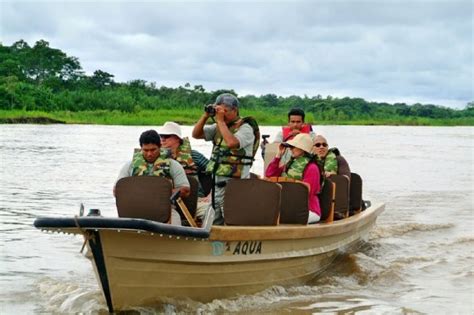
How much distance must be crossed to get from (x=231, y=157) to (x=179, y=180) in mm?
632

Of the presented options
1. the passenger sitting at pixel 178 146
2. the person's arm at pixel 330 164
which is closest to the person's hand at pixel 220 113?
the passenger sitting at pixel 178 146

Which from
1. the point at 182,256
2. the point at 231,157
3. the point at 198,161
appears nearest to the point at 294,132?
the point at 198,161

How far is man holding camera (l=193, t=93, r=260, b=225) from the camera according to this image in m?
7.09

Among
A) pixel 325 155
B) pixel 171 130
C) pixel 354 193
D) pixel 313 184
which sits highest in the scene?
pixel 171 130

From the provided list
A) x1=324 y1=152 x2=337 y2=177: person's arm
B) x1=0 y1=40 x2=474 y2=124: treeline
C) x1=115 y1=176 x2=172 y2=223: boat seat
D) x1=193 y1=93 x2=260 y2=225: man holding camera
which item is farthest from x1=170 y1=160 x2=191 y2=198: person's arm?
x1=0 y1=40 x2=474 y2=124: treeline

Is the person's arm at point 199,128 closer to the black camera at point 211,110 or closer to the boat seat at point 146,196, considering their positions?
the black camera at point 211,110

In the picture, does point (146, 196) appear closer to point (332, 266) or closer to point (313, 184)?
point (313, 184)

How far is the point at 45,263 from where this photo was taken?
9.26m

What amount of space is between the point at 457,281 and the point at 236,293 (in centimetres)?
309

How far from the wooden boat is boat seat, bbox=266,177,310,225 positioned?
0.44 feet

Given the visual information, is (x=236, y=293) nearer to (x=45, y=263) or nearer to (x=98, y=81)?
(x=45, y=263)

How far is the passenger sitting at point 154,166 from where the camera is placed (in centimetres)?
667

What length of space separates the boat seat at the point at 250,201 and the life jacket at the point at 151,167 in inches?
27.2

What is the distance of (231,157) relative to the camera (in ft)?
24.0
